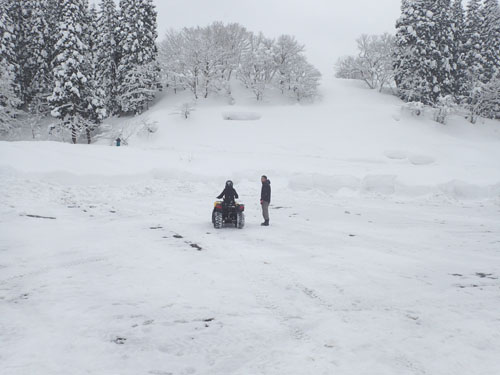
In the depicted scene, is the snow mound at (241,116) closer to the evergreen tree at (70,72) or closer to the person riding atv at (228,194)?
the evergreen tree at (70,72)

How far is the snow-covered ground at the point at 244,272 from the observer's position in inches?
139

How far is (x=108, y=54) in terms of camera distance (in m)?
38.0

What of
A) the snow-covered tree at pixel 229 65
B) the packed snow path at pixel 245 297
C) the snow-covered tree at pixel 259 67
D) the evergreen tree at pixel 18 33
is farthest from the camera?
the snow-covered tree at pixel 259 67

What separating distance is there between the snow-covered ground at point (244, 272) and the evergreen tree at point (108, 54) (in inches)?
906

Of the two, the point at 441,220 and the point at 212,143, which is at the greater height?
the point at 212,143

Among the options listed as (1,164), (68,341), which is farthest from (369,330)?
(1,164)

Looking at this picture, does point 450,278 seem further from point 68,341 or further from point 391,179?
point 391,179

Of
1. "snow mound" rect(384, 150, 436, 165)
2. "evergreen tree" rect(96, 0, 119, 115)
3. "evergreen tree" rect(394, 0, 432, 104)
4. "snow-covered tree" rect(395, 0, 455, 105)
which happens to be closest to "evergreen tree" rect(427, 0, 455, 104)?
"snow-covered tree" rect(395, 0, 455, 105)

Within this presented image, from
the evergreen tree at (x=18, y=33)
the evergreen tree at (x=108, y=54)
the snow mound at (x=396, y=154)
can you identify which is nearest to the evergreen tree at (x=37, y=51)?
the evergreen tree at (x=18, y=33)

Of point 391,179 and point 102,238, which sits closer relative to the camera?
point 102,238

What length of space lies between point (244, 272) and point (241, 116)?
101 feet

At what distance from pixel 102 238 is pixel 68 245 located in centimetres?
83

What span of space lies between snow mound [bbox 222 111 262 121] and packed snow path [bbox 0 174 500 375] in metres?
26.3

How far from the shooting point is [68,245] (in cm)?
743
